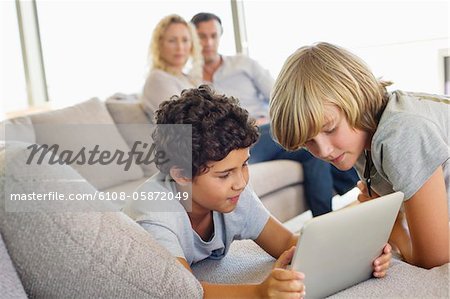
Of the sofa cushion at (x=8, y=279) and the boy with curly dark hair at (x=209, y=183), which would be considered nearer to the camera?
the sofa cushion at (x=8, y=279)

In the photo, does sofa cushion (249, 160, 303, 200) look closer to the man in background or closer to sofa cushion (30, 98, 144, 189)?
the man in background

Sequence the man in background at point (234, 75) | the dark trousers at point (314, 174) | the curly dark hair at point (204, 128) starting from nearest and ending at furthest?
the curly dark hair at point (204, 128)
the dark trousers at point (314, 174)
the man in background at point (234, 75)

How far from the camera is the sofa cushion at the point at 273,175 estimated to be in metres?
2.69

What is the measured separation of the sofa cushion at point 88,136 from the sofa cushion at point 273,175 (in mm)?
622

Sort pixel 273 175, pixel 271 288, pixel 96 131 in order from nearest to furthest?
pixel 271 288 < pixel 273 175 < pixel 96 131

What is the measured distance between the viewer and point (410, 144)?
122 cm

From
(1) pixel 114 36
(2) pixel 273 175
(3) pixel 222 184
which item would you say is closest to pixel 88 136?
(2) pixel 273 175

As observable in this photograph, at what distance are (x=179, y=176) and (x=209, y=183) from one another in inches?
3.0

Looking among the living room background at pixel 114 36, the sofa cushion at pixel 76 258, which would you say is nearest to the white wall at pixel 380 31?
the living room background at pixel 114 36

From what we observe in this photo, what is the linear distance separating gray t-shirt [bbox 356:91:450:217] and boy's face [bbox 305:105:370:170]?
78 mm

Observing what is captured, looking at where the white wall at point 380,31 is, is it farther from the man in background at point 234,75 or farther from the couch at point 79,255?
the couch at point 79,255

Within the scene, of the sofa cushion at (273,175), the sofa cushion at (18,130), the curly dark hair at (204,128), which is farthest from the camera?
the sofa cushion at (273,175)

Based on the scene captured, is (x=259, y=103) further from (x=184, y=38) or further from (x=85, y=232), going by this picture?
(x=85, y=232)

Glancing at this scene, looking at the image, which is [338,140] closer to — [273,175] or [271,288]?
[271,288]
